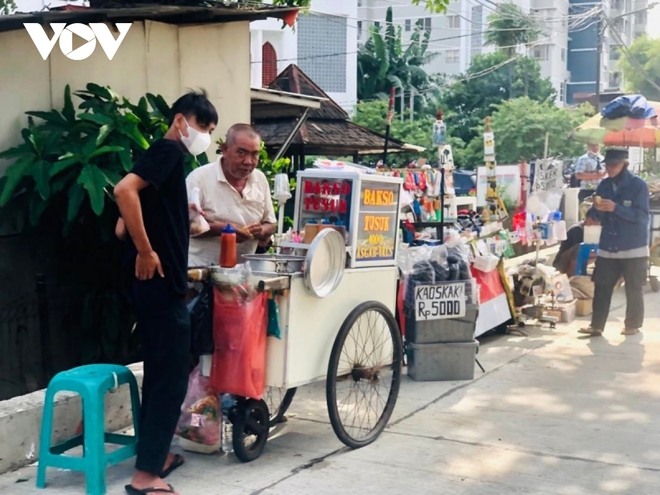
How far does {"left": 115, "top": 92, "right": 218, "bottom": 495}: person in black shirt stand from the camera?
156 inches

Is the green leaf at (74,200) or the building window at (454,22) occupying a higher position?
the building window at (454,22)

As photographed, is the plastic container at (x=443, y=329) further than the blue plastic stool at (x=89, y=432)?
Yes

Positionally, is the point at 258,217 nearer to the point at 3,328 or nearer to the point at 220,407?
the point at 220,407

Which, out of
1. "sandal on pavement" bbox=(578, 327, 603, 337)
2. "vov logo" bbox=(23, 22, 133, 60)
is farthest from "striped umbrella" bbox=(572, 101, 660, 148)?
"vov logo" bbox=(23, 22, 133, 60)

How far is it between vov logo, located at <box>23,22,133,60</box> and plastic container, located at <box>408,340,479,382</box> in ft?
10.4

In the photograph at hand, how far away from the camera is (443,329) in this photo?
20.7 ft

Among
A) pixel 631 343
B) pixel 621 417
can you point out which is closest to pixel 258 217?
pixel 621 417

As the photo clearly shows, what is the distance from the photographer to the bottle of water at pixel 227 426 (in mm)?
4598

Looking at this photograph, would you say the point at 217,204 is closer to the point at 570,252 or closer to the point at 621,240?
the point at 621,240

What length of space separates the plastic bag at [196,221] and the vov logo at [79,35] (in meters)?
1.88

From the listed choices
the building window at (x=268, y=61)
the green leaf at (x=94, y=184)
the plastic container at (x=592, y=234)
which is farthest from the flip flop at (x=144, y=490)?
the building window at (x=268, y=61)

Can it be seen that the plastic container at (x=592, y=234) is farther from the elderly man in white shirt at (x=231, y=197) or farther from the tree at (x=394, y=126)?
the tree at (x=394, y=126)

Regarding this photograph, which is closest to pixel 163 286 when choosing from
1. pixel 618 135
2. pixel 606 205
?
pixel 606 205

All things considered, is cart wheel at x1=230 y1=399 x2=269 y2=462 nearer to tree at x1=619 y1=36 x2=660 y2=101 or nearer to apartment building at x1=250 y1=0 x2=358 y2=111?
apartment building at x1=250 y1=0 x2=358 y2=111
